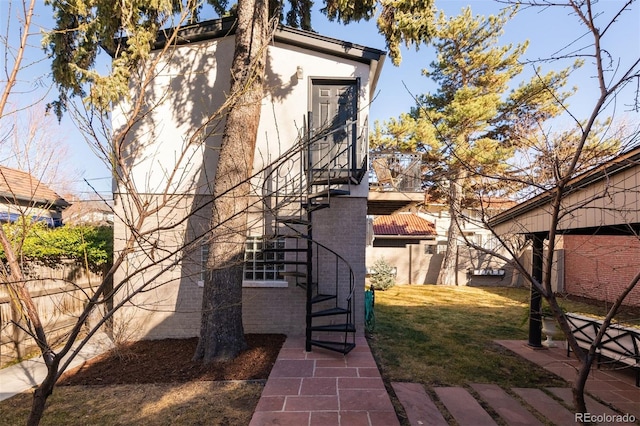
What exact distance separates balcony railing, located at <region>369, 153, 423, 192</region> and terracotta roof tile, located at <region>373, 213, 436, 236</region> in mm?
9647

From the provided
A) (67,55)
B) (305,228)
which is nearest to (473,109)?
(305,228)

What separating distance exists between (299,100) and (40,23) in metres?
4.48

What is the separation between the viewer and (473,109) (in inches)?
501

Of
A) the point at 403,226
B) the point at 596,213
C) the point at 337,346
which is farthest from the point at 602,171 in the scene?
the point at 403,226

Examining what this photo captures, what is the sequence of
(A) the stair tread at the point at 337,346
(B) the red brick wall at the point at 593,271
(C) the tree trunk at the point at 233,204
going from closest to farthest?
1. (C) the tree trunk at the point at 233,204
2. (A) the stair tread at the point at 337,346
3. (B) the red brick wall at the point at 593,271

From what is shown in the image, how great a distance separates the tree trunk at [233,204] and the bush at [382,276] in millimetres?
8279

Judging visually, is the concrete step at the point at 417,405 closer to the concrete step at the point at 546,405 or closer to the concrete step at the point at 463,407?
Result: the concrete step at the point at 463,407

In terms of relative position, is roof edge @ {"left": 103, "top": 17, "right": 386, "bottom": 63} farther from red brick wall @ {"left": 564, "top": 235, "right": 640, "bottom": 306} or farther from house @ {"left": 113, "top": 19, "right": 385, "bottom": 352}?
red brick wall @ {"left": 564, "top": 235, "right": 640, "bottom": 306}

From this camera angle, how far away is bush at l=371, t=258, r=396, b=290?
12672 millimetres

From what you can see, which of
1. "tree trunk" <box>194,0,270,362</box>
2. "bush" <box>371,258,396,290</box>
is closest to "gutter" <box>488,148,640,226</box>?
"tree trunk" <box>194,0,270,362</box>

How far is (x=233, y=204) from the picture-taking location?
4.92 meters

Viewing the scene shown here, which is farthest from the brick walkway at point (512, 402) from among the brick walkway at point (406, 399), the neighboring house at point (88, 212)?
the neighboring house at point (88, 212)

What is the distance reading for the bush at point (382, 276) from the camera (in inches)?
499

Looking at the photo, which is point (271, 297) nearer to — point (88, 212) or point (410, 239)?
point (88, 212)
